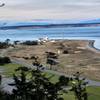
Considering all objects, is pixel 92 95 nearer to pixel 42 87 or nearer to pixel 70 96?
pixel 70 96

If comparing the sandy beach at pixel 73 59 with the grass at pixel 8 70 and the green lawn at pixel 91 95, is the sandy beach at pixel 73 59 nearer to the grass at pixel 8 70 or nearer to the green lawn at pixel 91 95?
the grass at pixel 8 70

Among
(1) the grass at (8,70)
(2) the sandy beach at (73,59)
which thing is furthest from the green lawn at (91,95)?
(2) the sandy beach at (73,59)

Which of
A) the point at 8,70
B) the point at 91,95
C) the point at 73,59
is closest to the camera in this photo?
the point at 91,95

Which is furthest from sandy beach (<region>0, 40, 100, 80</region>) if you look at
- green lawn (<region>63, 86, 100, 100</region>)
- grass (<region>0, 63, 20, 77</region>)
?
green lawn (<region>63, 86, 100, 100</region>)

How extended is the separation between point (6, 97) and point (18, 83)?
2.01 ft

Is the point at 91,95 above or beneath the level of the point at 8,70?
above

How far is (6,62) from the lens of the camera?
67062mm

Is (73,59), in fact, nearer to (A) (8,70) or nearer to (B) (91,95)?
(A) (8,70)

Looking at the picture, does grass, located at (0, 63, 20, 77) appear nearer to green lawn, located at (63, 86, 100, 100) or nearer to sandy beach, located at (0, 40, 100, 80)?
sandy beach, located at (0, 40, 100, 80)

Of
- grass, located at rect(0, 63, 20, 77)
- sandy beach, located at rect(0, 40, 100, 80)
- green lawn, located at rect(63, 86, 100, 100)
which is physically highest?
green lawn, located at rect(63, 86, 100, 100)

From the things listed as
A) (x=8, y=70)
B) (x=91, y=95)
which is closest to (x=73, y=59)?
(x=8, y=70)

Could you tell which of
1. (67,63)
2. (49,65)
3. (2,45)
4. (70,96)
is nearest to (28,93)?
(70,96)

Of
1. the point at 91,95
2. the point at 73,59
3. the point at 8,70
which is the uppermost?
the point at 91,95

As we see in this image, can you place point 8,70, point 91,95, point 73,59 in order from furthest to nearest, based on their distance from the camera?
point 73,59, point 8,70, point 91,95
